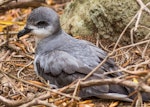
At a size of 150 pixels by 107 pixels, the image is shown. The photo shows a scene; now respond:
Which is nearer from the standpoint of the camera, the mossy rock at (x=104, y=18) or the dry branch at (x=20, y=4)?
the mossy rock at (x=104, y=18)

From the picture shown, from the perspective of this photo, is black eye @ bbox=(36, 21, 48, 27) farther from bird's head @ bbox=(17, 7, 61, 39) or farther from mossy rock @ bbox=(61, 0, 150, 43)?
mossy rock @ bbox=(61, 0, 150, 43)

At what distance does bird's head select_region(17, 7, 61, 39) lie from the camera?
4105mm

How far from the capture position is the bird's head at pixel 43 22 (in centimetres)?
411

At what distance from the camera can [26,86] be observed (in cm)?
399

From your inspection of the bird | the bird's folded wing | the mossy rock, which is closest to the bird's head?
the bird

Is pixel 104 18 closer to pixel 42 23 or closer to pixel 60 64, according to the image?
pixel 42 23

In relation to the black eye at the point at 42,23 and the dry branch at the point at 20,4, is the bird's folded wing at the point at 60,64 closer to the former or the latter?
the black eye at the point at 42,23

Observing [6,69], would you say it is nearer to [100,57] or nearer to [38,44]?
[38,44]

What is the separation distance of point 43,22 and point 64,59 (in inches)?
20.6

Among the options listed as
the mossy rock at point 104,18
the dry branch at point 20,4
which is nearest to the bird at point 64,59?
the mossy rock at point 104,18

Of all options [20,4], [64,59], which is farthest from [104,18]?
[20,4]

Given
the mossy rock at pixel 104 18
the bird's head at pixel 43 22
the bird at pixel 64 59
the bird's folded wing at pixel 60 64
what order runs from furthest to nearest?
the mossy rock at pixel 104 18, the bird's head at pixel 43 22, the bird's folded wing at pixel 60 64, the bird at pixel 64 59

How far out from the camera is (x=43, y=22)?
163 inches

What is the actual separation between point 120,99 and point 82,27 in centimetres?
151
